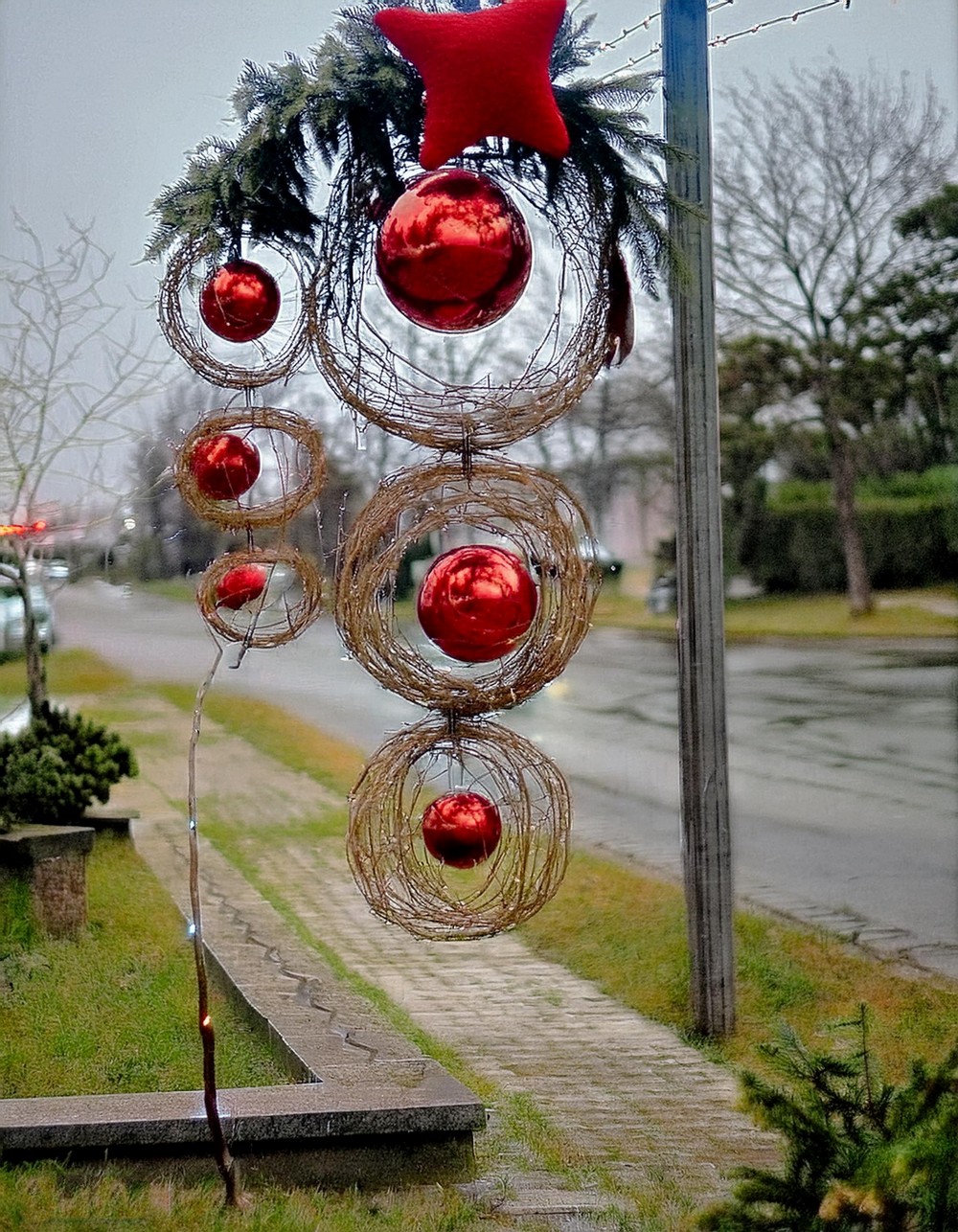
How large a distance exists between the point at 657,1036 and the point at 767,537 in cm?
96

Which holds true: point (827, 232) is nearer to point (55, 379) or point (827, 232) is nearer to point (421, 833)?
point (55, 379)

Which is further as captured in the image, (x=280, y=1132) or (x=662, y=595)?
(x=662, y=595)

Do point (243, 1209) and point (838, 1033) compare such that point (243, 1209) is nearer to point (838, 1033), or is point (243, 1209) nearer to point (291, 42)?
point (838, 1033)

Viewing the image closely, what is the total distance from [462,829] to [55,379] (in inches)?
48.3

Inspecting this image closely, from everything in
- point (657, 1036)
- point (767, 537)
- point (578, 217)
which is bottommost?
point (657, 1036)

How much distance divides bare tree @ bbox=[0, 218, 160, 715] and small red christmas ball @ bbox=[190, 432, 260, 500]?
2.31ft

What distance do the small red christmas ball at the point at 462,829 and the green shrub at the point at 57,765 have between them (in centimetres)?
110

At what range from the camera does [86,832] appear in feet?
6.77

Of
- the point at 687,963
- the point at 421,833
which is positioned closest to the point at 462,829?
the point at 421,833

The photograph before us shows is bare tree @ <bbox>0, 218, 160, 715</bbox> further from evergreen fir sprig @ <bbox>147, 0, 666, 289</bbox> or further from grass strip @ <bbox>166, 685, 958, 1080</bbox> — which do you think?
evergreen fir sprig @ <bbox>147, 0, 666, 289</bbox>

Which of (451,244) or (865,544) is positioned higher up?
(451,244)

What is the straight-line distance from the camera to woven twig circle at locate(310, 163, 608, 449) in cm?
122

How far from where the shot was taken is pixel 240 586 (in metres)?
1.52

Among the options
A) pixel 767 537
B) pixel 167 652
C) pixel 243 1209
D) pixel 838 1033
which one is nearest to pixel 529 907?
pixel 243 1209
